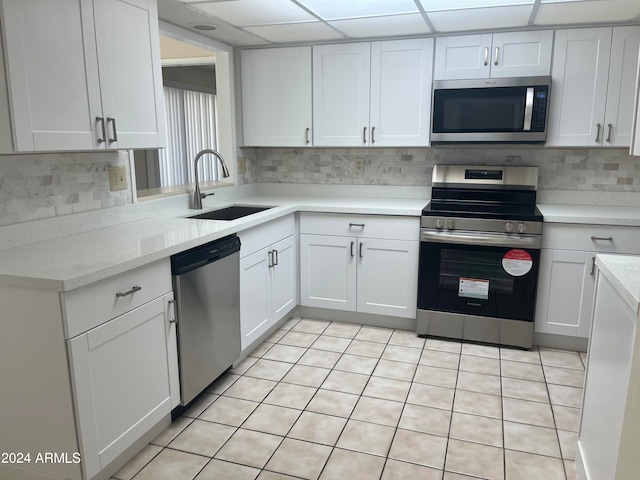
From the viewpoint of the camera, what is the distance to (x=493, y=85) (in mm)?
3189

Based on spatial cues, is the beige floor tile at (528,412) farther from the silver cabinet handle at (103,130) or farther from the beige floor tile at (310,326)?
the silver cabinet handle at (103,130)

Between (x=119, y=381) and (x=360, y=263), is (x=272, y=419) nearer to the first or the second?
(x=119, y=381)

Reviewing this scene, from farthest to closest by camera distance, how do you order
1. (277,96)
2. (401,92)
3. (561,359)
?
(277,96), (401,92), (561,359)

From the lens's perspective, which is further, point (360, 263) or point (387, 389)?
point (360, 263)

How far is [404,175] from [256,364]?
6.10ft

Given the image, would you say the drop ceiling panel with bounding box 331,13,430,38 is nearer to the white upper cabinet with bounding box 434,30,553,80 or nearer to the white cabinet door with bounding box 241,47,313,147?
the white upper cabinet with bounding box 434,30,553,80

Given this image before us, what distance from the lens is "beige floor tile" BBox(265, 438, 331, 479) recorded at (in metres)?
2.00

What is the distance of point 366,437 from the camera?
223 centimetres

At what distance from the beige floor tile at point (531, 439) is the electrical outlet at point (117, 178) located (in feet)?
7.63

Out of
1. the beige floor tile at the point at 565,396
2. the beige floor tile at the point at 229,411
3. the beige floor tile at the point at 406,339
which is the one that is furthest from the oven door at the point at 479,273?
the beige floor tile at the point at 229,411

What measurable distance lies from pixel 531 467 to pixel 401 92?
2.48 metres

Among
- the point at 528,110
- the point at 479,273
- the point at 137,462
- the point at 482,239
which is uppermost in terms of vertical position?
the point at 528,110

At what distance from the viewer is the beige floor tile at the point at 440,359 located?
9.74ft

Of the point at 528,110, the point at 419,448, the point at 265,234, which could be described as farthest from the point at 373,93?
the point at 419,448
